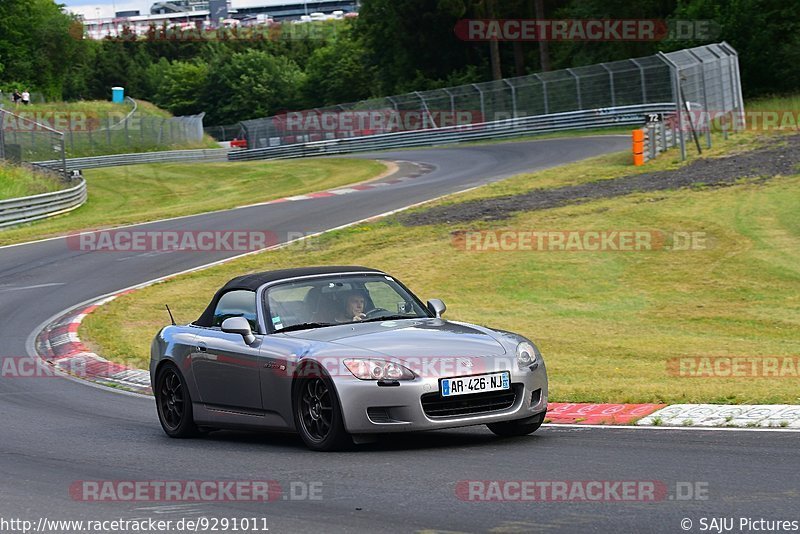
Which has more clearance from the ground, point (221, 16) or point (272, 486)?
point (221, 16)

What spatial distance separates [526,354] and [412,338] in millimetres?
841

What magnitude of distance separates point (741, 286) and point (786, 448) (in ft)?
38.8

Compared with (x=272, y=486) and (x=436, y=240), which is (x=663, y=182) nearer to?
(x=436, y=240)

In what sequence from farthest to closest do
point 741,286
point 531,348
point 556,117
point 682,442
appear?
1. point 556,117
2. point 741,286
3. point 531,348
4. point 682,442

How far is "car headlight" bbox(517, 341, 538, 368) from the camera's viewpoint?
844 cm

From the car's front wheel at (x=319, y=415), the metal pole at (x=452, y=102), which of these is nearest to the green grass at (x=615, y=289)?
the car's front wheel at (x=319, y=415)

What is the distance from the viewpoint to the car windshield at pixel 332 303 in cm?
905

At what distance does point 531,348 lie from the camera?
A: 28.4 feet

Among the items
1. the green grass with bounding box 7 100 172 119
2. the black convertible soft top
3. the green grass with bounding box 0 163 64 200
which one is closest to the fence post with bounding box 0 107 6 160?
the green grass with bounding box 0 163 64 200

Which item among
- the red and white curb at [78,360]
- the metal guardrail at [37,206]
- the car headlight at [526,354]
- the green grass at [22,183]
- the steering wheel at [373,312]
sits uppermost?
the steering wheel at [373,312]

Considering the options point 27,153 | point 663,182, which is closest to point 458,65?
point 27,153

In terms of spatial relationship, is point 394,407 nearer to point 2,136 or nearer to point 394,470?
point 394,470

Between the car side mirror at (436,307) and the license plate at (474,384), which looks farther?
the car side mirror at (436,307)

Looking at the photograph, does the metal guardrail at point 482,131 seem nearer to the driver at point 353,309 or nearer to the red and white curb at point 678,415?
the red and white curb at point 678,415
